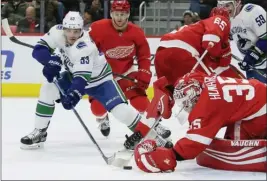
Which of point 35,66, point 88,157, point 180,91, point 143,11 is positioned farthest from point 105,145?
point 143,11

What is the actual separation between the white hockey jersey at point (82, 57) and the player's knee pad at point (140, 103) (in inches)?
18.2

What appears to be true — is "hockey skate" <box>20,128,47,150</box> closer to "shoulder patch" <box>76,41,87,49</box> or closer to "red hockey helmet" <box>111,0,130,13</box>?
"shoulder patch" <box>76,41,87,49</box>

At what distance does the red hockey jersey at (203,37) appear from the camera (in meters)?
3.72

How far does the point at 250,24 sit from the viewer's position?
4.39 metres

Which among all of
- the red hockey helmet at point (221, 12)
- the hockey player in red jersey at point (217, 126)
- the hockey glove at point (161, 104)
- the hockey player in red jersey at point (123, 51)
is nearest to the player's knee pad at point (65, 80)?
the hockey glove at point (161, 104)

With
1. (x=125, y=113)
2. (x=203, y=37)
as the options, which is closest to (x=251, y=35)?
(x=203, y=37)

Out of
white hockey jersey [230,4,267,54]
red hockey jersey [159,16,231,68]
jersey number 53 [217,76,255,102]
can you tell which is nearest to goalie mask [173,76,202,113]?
jersey number 53 [217,76,255,102]

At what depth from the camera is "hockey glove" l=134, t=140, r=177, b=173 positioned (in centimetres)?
281

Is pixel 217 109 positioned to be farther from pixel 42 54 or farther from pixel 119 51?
pixel 119 51

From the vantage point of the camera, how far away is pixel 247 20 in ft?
14.4

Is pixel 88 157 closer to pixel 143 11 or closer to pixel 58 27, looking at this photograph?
pixel 58 27

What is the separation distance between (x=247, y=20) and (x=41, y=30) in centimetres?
263

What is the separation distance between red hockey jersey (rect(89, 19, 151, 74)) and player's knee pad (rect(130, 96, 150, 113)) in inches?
8.2

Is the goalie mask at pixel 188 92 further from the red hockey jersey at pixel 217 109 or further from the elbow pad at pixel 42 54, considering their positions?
the elbow pad at pixel 42 54
